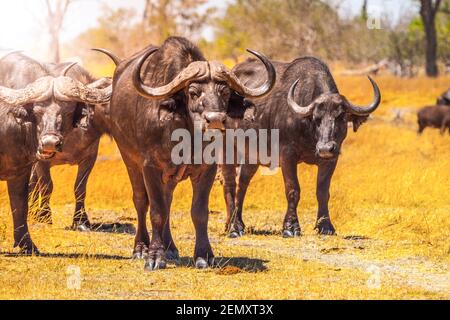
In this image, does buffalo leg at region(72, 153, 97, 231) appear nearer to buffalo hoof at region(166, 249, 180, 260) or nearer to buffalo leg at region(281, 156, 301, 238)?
buffalo leg at region(281, 156, 301, 238)

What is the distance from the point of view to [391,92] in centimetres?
3775

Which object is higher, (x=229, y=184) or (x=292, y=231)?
(x=229, y=184)

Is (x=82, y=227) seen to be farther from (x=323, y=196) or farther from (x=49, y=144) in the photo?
(x=49, y=144)

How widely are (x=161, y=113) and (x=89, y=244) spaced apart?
2599 millimetres

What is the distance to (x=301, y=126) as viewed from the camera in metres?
12.8

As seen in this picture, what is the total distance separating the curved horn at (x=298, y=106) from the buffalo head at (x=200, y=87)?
3.22m

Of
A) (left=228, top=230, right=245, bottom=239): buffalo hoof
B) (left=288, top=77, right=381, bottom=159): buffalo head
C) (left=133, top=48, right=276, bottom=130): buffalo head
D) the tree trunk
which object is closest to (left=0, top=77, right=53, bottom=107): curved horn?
(left=133, top=48, right=276, bottom=130): buffalo head

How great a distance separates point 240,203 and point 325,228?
1.27 m

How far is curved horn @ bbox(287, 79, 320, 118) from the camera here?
1248cm

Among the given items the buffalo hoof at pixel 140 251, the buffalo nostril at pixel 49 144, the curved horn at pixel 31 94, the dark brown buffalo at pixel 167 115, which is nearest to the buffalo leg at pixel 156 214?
the dark brown buffalo at pixel 167 115

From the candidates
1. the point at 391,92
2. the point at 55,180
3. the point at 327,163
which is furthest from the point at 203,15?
the point at 327,163

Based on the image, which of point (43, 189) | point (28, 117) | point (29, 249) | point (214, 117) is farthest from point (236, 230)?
point (214, 117)

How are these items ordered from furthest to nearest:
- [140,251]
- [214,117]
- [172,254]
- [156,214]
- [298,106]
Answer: [298,106] < [140,251] < [172,254] < [156,214] < [214,117]

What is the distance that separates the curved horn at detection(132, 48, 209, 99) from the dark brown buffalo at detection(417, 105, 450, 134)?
65.9 ft
